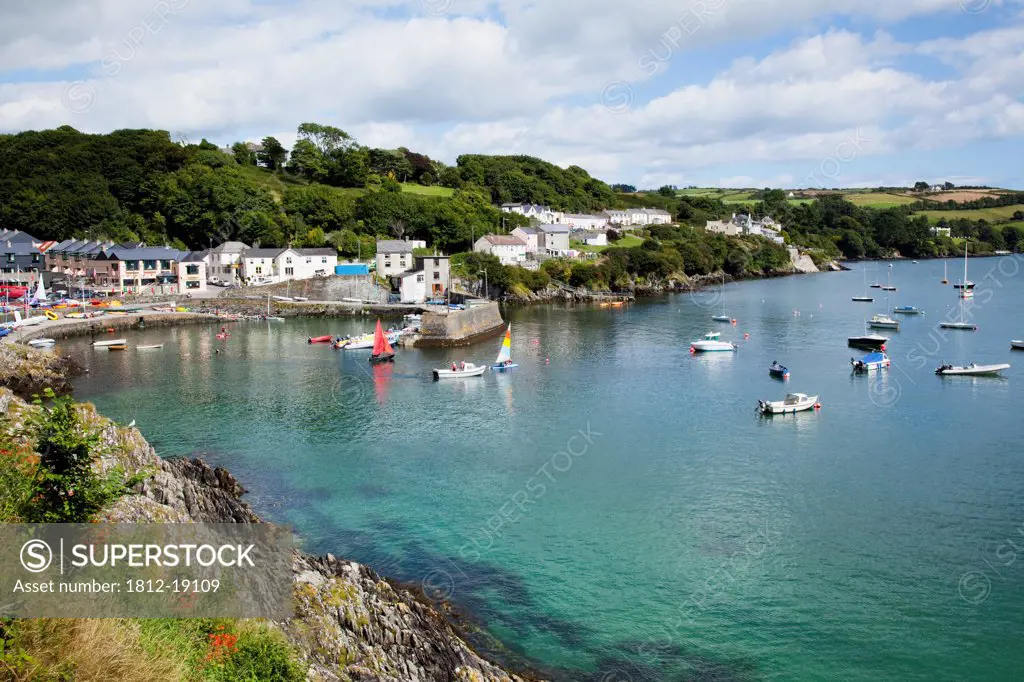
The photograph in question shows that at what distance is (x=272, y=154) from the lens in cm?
10200

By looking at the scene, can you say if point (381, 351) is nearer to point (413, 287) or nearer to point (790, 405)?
point (790, 405)

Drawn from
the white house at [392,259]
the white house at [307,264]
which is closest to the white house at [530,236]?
the white house at [392,259]

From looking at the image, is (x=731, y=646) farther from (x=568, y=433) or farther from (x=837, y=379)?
(x=837, y=379)

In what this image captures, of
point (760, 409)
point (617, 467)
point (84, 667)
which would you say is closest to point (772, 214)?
point (760, 409)

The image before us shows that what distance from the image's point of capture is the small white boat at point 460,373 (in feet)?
128

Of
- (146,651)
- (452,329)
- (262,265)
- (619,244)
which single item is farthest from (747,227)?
(146,651)

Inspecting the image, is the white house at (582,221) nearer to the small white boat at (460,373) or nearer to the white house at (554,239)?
the white house at (554,239)

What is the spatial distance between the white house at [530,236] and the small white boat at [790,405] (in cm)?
5677

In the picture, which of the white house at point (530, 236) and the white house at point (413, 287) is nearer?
the white house at point (413, 287)

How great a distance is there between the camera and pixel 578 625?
15.3 m

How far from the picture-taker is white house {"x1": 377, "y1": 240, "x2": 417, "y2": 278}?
72.1 metres

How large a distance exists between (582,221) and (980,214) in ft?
352

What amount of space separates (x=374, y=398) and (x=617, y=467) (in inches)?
553

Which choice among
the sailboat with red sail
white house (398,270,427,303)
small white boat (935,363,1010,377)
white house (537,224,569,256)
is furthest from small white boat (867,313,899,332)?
white house (537,224,569,256)
